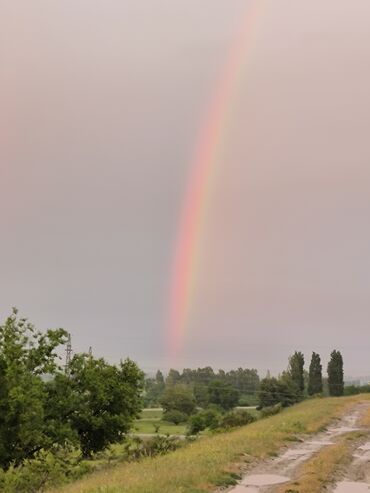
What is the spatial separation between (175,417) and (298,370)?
61325 millimetres

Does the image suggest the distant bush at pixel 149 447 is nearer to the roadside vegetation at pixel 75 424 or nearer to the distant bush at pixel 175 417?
the roadside vegetation at pixel 75 424

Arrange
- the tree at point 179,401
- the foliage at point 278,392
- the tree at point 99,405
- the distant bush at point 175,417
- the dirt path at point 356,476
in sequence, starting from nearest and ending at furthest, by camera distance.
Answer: the dirt path at point 356,476
the tree at point 99,405
the foliage at point 278,392
the distant bush at point 175,417
the tree at point 179,401

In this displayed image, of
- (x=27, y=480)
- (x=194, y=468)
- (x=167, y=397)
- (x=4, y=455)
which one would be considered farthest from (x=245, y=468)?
(x=167, y=397)

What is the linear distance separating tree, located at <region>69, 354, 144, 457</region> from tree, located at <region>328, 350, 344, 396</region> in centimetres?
7757

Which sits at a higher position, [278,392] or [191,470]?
[278,392]

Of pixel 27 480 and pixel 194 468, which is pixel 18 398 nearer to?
pixel 27 480

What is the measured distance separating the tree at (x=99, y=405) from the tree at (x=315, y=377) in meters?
89.0

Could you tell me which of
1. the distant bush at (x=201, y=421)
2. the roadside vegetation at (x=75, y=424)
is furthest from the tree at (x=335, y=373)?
the roadside vegetation at (x=75, y=424)

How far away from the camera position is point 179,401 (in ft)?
601

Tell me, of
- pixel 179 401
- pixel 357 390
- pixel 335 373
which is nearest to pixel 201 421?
pixel 335 373

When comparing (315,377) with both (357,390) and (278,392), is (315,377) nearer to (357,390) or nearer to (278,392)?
(278,392)

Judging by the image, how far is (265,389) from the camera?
144m

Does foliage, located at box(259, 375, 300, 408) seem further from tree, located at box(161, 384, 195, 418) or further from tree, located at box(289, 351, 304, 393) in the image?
tree, located at box(161, 384, 195, 418)

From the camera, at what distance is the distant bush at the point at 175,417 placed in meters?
172
